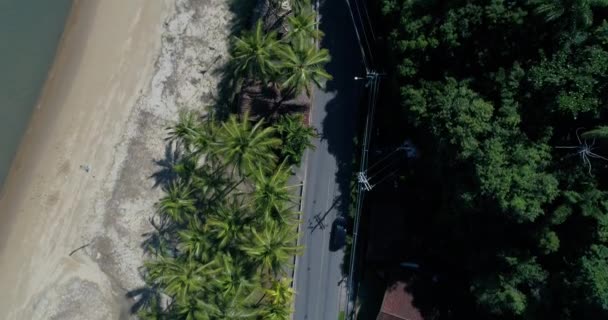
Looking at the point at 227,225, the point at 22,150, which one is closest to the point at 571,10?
the point at 227,225

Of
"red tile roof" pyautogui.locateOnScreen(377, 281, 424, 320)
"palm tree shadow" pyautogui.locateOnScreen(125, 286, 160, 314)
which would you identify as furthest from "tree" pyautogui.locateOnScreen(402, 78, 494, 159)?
"palm tree shadow" pyautogui.locateOnScreen(125, 286, 160, 314)

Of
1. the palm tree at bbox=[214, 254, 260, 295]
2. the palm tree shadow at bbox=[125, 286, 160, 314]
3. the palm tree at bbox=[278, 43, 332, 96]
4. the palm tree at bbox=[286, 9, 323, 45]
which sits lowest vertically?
the palm tree shadow at bbox=[125, 286, 160, 314]

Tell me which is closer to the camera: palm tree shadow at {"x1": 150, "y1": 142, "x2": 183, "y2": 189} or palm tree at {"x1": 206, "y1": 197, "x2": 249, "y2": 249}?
palm tree at {"x1": 206, "y1": 197, "x2": 249, "y2": 249}

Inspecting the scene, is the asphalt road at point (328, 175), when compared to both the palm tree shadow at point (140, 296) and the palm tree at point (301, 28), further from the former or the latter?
the palm tree shadow at point (140, 296)

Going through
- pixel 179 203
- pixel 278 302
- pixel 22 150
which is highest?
pixel 22 150

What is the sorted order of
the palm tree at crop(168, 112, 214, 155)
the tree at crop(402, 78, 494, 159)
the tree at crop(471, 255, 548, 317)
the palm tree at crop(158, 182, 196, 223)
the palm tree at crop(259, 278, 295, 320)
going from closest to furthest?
the tree at crop(402, 78, 494, 159) < the tree at crop(471, 255, 548, 317) < the palm tree at crop(259, 278, 295, 320) < the palm tree at crop(168, 112, 214, 155) < the palm tree at crop(158, 182, 196, 223)

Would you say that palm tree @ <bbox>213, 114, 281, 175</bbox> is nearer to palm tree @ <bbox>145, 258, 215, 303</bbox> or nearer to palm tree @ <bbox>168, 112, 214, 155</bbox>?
palm tree @ <bbox>168, 112, 214, 155</bbox>

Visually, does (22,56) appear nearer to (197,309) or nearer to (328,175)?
(197,309)

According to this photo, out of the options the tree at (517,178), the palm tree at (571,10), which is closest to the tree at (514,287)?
the tree at (517,178)
